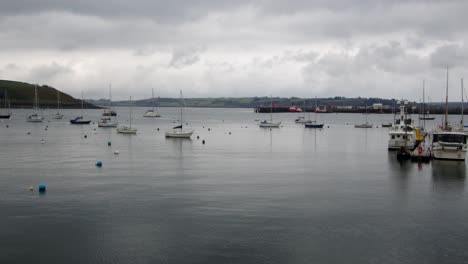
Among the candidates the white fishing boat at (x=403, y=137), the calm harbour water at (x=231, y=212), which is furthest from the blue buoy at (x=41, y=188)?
the white fishing boat at (x=403, y=137)

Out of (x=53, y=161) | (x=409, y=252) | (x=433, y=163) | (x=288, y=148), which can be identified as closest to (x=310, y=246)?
(x=409, y=252)

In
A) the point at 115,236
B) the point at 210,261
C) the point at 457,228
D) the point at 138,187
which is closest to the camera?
the point at 210,261

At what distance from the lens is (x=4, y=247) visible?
2398 centimetres

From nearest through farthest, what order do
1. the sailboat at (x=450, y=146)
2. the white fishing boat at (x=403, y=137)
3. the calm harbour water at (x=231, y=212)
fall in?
the calm harbour water at (x=231, y=212), the sailboat at (x=450, y=146), the white fishing boat at (x=403, y=137)

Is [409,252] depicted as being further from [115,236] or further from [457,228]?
[115,236]

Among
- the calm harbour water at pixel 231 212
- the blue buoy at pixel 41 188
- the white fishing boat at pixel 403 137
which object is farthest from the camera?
the white fishing boat at pixel 403 137

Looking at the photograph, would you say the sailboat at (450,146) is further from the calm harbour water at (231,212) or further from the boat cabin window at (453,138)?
the calm harbour water at (231,212)

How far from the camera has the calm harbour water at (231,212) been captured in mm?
23703

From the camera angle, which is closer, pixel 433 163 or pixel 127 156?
pixel 433 163

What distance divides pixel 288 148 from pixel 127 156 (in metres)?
27.1

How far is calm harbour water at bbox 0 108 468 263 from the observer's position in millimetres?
23703

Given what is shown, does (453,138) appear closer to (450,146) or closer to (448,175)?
(450,146)

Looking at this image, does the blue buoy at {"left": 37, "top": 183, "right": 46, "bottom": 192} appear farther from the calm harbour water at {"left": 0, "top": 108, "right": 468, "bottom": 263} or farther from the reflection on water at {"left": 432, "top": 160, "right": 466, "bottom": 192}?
the reflection on water at {"left": 432, "top": 160, "right": 466, "bottom": 192}

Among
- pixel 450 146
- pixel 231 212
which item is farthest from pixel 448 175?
pixel 231 212
